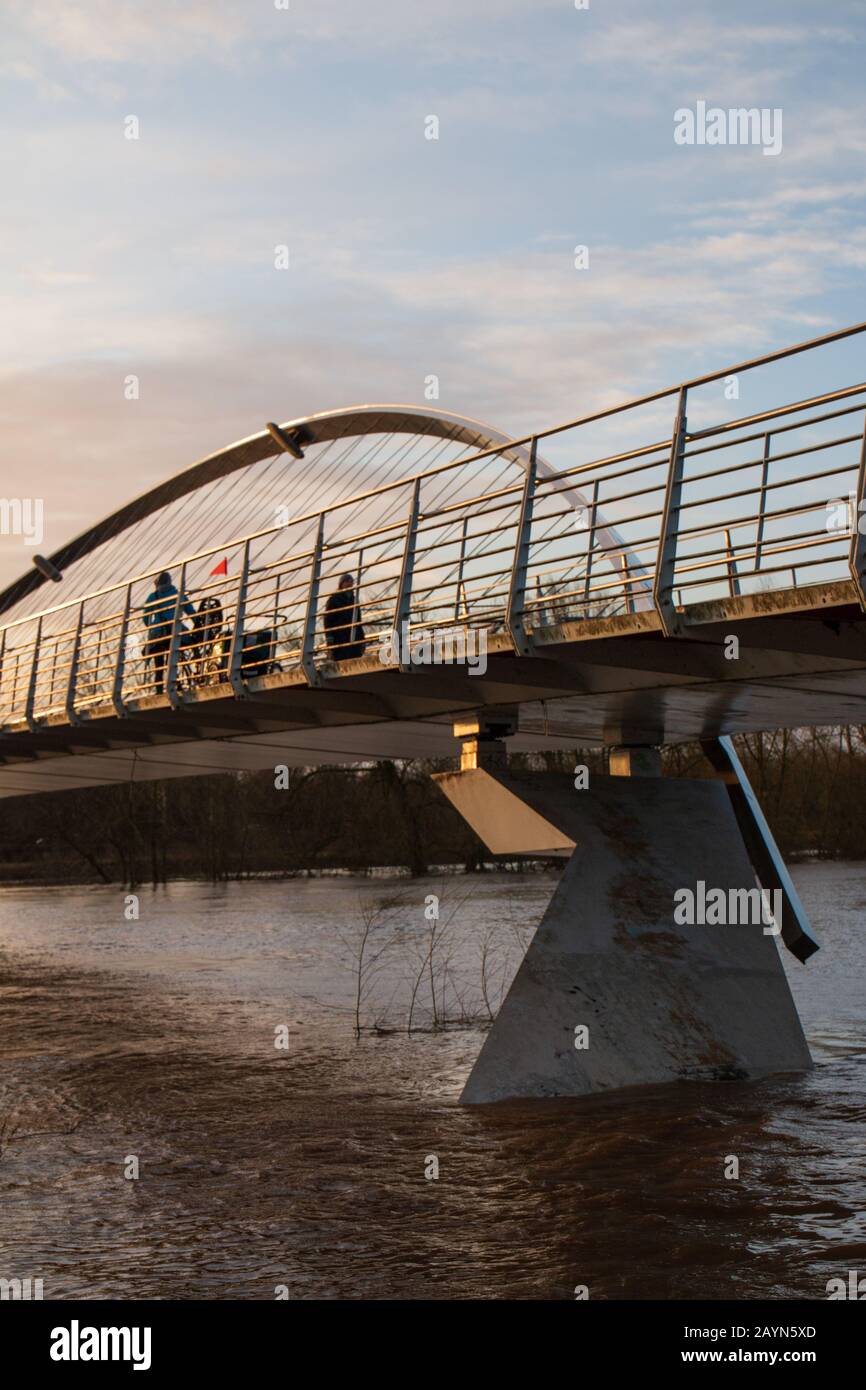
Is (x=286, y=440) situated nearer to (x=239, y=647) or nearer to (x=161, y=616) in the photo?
(x=161, y=616)

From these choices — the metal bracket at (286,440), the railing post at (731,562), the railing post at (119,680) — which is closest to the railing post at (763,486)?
the railing post at (731,562)

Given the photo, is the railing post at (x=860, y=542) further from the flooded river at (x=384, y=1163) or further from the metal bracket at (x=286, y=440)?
the metal bracket at (x=286, y=440)

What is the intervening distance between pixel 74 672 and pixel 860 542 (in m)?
15.0

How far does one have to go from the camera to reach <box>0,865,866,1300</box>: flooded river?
27.7 ft

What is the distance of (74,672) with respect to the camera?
2203 centimetres

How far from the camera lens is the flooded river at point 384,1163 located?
27.7 ft

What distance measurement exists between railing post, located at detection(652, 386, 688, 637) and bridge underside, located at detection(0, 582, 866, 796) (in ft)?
0.52

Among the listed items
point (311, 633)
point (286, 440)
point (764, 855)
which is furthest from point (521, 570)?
point (286, 440)

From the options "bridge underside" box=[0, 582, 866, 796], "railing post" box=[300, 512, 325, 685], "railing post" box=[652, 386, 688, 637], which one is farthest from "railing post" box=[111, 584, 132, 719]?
"railing post" box=[652, 386, 688, 637]

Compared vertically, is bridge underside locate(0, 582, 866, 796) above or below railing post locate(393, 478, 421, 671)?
below

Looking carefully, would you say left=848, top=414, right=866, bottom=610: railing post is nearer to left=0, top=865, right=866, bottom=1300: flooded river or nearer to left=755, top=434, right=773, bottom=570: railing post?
left=755, top=434, right=773, bottom=570: railing post

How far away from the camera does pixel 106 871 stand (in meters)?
64.9

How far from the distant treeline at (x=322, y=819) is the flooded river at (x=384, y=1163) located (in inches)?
1441

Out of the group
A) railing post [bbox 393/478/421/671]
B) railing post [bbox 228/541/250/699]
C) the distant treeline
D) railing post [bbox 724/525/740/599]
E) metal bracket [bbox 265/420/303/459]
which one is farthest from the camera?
the distant treeline
